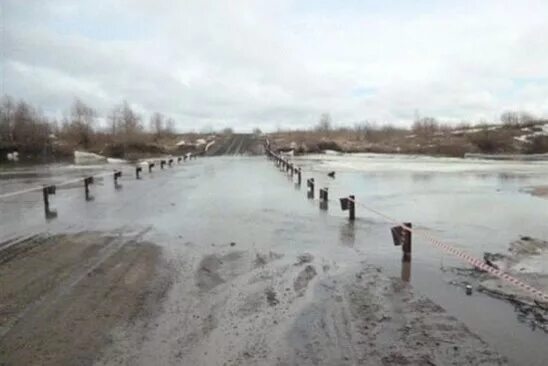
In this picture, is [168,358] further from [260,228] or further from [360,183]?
[360,183]

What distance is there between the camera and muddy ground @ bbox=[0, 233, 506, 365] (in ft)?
17.4

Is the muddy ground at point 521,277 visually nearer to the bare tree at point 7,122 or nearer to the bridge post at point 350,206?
the bridge post at point 350,206

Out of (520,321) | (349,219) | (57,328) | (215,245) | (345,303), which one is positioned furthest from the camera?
(349,219)

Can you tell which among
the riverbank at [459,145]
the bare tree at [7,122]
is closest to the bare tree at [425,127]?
the riverbank at [459,145]

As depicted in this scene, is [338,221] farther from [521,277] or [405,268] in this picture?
[521,277]

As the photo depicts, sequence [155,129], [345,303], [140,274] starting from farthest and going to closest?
[155,129], [140,274], [345,303]

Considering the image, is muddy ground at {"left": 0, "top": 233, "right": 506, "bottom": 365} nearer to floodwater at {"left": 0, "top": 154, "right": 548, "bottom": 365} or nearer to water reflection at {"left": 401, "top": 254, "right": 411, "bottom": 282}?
water reflection at {"left": 401, "top": 254, "right": 411, "bottom": 282}

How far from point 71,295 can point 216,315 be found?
2.01 meters

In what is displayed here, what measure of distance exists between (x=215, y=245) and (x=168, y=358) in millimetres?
5681

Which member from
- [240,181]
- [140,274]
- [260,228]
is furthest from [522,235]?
[240,181]

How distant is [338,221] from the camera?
14.2 m

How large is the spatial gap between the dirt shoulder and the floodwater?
4.89ft

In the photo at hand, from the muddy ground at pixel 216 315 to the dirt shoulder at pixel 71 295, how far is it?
0.05ft

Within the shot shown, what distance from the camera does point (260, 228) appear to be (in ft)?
42.6
